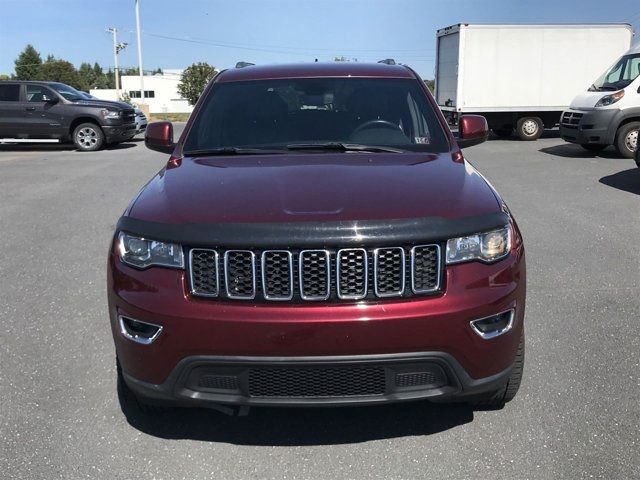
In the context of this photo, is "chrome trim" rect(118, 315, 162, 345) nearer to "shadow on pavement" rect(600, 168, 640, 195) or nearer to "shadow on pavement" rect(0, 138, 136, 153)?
"shadow on pavement" rect(600, 168, 640, 195)

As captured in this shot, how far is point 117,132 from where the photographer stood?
1673 centimetres

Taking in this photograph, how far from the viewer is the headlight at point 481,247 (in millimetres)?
2600

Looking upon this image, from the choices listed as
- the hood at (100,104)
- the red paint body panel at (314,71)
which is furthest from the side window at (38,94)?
the red paint body panel at (314,71)

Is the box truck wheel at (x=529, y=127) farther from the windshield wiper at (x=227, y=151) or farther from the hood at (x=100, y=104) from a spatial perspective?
the windshield wiper at (x=227, y=151)

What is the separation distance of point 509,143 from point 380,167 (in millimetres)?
15839

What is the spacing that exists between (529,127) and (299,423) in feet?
57.1

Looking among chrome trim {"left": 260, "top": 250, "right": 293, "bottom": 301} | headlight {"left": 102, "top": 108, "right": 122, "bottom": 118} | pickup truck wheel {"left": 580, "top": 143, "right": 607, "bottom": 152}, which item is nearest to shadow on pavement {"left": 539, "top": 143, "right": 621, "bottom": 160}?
pickup truck wheel {"left": 580, "top": 143, "right": 607, "bottom": 152}

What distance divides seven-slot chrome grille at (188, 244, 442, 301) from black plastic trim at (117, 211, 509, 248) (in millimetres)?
40

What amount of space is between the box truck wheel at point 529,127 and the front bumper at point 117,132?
11.3 m

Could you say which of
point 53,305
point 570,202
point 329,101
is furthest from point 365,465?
point 570,202

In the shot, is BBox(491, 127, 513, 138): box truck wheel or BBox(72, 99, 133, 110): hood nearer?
BBox(72, 99, 133, 110): hood

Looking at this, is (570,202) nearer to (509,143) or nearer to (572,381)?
(572,381)

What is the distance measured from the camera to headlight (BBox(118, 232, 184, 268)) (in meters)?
2.61

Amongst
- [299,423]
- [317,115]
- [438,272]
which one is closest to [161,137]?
[317,115]
